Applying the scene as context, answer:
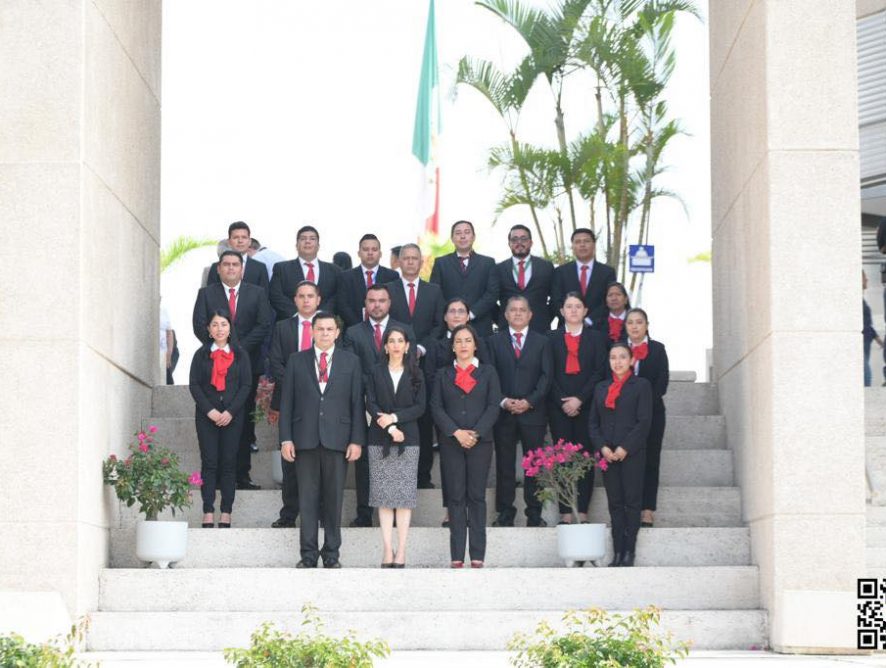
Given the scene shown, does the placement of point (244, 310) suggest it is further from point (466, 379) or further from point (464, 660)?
point (464, 660)

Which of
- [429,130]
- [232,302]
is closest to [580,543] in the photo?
[232,302]

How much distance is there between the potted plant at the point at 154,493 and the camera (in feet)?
32.1

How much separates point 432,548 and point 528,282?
8.26ft

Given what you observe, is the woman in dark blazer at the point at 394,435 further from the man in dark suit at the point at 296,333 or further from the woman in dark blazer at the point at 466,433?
the man in dark suit at the point at 296,333

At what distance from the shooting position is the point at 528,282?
11.8 m

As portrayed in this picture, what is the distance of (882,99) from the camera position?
17.5m

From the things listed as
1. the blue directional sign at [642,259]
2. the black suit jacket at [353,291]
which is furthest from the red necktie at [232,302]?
the blue directional sign at [642,259]

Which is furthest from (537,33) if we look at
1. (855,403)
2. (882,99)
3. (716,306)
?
(855,403)

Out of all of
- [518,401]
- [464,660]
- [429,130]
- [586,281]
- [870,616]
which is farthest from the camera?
[429,130]

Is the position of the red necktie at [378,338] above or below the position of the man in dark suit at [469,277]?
below

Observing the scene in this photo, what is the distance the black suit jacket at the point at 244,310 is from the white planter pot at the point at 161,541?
1706mm

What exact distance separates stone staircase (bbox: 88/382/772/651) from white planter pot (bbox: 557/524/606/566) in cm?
12

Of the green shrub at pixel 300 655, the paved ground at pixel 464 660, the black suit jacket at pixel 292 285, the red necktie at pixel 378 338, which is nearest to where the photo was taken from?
the green shrub at pixel 300 655

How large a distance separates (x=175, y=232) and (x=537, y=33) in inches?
264
